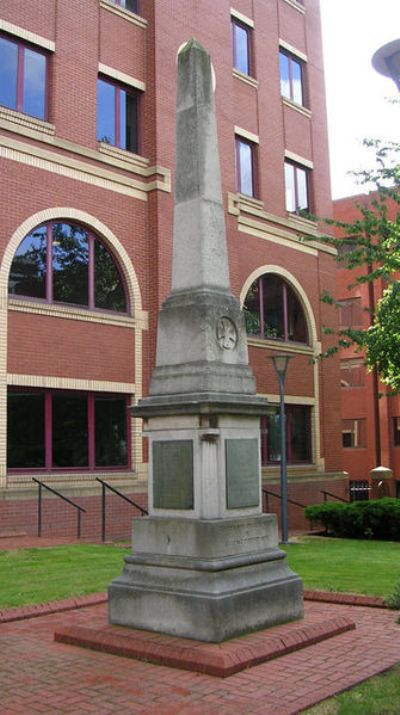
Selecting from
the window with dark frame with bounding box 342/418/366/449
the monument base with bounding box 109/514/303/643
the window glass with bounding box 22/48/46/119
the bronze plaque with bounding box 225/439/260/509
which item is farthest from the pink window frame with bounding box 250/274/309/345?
the window with dark frame with bounding box 342/418/366/449

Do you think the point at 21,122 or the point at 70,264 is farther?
the point at 70,264

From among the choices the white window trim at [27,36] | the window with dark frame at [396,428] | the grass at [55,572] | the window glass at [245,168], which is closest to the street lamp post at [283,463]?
the grass at [55,572]

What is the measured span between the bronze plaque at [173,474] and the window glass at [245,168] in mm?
17316

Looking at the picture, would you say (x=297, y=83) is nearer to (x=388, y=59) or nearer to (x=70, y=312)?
(x=70, y=312)

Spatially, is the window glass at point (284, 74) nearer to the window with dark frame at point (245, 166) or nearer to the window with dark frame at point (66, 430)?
the window with dark frame at point (245, 166)

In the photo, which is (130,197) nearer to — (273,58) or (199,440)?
(273,58)

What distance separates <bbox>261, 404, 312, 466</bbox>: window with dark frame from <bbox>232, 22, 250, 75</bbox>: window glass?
10755 millimetres

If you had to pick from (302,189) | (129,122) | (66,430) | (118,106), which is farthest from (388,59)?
(302,189)

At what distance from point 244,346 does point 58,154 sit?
11519 millimetres

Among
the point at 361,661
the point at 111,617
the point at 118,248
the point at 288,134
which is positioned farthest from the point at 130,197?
the point at 361,661

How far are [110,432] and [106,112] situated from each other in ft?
26.5

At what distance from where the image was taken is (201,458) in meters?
7.08

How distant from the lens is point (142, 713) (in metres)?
5.11

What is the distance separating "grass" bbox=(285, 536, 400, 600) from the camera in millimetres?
9805
